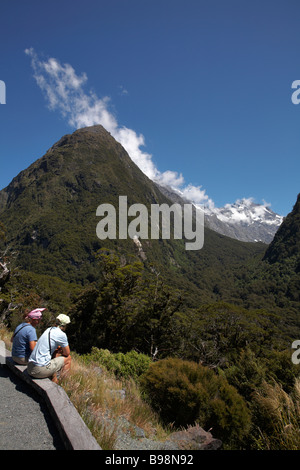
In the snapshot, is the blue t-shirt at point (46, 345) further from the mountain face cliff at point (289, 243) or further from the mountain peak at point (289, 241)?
the mountain peak at point (289, 241)

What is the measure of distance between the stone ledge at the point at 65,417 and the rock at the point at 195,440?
165cm

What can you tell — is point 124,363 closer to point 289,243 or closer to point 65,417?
point 65,417

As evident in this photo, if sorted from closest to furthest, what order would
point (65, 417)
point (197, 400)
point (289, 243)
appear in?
point (65, 417)
point (197, 400)
point (289, 243)

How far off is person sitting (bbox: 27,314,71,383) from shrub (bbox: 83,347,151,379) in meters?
3.36

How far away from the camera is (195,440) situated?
12.9 feet

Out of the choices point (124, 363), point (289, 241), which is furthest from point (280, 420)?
point (289, 241)

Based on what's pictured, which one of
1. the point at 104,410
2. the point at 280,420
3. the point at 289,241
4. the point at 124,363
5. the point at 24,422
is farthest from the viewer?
the point at 289,241

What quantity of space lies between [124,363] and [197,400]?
4.24 metres

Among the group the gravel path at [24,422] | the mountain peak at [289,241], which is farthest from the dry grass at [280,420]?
the mountain peak at [289,241]

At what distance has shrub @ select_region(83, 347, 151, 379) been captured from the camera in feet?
27.1

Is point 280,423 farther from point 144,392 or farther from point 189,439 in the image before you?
point 144,392

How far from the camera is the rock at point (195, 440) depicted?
3.75 metres

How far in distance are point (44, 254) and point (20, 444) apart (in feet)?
562
